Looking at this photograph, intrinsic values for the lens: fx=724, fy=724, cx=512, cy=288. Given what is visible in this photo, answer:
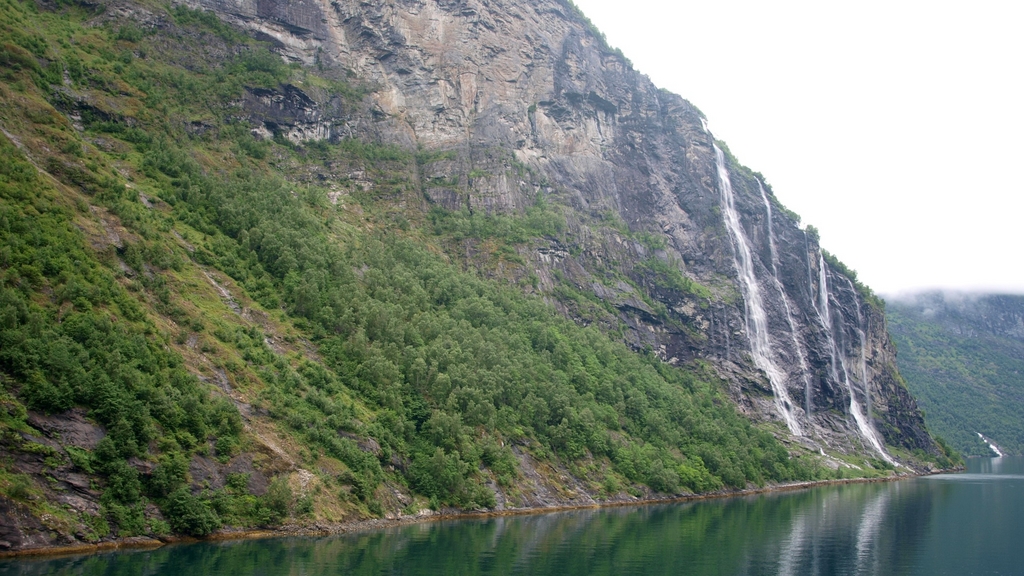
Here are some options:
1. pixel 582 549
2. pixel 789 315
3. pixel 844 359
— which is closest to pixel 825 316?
pixel 844 359

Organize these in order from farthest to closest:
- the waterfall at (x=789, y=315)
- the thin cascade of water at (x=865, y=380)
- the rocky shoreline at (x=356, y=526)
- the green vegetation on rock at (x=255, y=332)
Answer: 1. the thin cascade of water at (x=865, y=380)
2. the waterfall at (x=789, y=315)
3. the green vegetation on rock at (x=255, y=332)
4. the rocky shoreline at (x=356, y=526)

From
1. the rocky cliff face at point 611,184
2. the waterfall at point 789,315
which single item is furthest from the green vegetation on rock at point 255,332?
the waterfall at point 789,315

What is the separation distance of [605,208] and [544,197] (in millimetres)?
17647

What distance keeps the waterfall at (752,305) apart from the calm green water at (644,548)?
6186cm

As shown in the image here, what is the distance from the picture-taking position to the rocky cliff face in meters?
144

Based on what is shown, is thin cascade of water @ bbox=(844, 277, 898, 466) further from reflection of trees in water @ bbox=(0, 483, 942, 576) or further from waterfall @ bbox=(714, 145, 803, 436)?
reflection of trees in water @ bbox=(0, 483, 942, 576)

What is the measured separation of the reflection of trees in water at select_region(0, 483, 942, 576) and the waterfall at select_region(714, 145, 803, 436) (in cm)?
6761

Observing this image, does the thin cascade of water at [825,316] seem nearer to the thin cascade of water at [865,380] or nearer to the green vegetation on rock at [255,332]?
the thin cascade of water at [865,380]

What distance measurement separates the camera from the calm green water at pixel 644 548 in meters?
43.5

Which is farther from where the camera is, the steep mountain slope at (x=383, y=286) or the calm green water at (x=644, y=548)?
the steep mountain slope at (x=383, y=286)

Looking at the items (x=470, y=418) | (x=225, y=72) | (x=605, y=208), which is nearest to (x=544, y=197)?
(x=605, y=208)

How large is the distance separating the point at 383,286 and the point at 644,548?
57.3 m

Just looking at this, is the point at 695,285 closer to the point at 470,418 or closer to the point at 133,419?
the point at 470,418

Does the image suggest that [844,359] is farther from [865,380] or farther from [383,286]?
[383,286]
